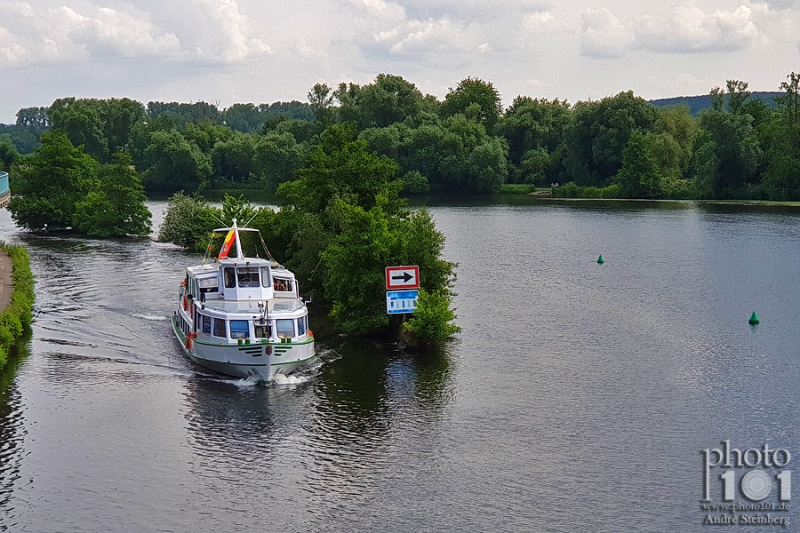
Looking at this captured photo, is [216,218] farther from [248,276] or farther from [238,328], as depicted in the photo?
[238,328]

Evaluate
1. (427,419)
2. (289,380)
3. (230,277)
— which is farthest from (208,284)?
(427,419)

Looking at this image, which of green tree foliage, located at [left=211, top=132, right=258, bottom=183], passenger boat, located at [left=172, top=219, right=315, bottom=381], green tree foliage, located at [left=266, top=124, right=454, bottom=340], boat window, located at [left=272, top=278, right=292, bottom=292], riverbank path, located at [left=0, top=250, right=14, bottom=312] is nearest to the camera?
passenger boat, located at [left=172, top=219, right=315, bottom=381]

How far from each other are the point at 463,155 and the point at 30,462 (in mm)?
138417

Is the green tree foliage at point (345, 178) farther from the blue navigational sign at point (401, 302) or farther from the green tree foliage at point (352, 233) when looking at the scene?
the blue navigational sign at point (401, 302)

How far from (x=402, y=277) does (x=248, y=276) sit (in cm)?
890

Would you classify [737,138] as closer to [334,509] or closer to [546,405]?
[546,405]

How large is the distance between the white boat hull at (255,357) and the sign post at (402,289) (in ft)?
22.3

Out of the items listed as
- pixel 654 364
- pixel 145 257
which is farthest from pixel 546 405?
pixel 145 257

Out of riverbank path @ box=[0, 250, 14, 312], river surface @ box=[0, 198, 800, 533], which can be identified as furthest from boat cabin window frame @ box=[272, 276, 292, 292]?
riverbank path @ box=[0, 250, 14, 312]

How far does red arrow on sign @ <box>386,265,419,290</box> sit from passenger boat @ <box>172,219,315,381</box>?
5.49 m

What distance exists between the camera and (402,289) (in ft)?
170

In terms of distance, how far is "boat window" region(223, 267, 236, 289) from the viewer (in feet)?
161

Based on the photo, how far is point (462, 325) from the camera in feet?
189

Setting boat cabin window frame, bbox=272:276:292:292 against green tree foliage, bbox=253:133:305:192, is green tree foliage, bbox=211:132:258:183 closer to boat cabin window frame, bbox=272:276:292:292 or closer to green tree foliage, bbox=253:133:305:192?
green tree foliage, bbox=253:133:305:192
